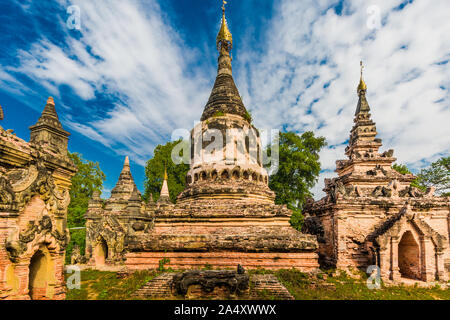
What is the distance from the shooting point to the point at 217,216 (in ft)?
39.7

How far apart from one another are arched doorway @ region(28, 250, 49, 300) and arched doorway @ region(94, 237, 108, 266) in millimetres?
10751

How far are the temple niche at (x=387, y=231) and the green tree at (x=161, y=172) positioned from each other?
21243mm

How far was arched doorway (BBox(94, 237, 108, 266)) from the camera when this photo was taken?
16.4m

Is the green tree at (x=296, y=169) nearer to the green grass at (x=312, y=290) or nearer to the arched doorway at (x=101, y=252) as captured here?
the green grass at (x=312, y=290)

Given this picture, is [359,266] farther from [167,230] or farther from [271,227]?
[167,230]

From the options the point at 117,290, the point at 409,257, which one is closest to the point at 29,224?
the point at 117,290

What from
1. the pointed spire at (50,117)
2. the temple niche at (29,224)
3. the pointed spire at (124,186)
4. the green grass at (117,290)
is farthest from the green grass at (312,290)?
the pointed spire at (124,186)

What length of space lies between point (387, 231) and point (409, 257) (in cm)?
244

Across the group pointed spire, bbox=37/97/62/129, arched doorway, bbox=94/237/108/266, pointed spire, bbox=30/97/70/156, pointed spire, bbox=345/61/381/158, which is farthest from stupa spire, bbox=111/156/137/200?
pointed spire, bbox=345/61/381/158

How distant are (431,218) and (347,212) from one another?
4.57 m

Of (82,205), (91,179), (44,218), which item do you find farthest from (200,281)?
(91,179)

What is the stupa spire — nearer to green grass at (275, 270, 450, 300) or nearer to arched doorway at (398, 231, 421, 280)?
green grass at (275, 270, 450, 300)

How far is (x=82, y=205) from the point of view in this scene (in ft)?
99.6

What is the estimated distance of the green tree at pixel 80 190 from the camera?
1046 inches
